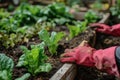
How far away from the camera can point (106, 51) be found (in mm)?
3066

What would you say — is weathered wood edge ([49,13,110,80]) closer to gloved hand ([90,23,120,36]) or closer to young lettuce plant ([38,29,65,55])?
young lettuce plant ([38,29,65,55])

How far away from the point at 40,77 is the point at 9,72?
350 millimetres

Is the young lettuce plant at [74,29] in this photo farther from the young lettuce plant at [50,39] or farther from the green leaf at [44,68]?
the green leaf at [44,68]

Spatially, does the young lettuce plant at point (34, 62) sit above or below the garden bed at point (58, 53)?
above

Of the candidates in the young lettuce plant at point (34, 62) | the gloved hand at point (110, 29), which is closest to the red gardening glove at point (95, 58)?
the young lettuce plant at point (34, 62)

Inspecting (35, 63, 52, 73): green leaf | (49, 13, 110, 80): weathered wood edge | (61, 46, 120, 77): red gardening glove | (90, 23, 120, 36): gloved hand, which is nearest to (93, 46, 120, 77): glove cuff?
(61, 46, 120, 77): red gardening glove

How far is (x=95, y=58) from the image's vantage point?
3.11m

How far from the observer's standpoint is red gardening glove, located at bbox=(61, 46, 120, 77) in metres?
2.96

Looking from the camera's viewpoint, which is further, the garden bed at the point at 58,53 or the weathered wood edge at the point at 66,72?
the garden bed at the point at 58,53

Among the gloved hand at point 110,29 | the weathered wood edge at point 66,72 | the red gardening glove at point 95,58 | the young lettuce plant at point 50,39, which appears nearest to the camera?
the weathered wood edge at point 66,72

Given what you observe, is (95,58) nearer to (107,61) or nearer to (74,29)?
(107,61)

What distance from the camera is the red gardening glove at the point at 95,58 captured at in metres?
2.96

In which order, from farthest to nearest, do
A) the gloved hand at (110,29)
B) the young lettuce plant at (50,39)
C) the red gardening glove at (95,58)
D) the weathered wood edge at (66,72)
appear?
1. the gloved hand at (110,29)
2. the young lettuce plant at (50,39)
3. the red gardening glove at (95,58)
4. the weathered wood edge at (66,72)

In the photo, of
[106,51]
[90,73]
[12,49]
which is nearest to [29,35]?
[12,49]
